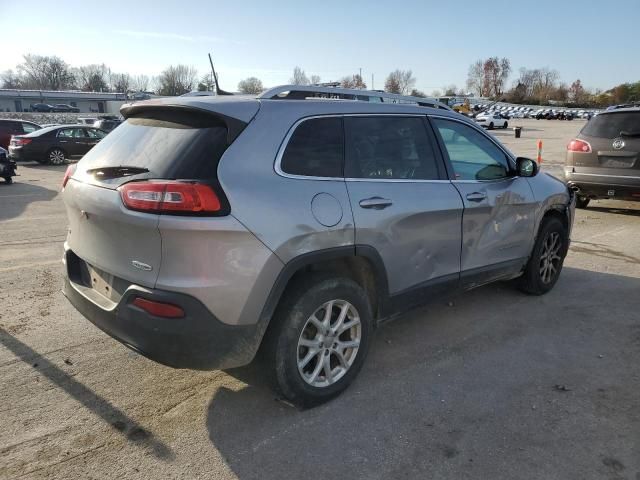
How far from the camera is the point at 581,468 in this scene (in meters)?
2.60

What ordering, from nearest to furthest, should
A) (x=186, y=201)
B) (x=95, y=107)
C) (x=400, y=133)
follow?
(x=186, y=201)
(x=400, y=133)
(x=95, y=107)

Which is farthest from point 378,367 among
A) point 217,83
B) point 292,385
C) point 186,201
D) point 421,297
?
point 217,83

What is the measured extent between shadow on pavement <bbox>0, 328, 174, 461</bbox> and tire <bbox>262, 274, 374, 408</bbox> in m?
0.72

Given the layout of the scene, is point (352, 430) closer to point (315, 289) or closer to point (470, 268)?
point (315, 289)

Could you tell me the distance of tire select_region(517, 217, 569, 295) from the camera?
15.9 ft

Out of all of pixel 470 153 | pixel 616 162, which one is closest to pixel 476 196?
pixel 470 153

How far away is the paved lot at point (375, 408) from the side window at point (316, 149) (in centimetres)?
144

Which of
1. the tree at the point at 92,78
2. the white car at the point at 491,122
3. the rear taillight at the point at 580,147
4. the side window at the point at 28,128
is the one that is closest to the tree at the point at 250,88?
the rear taillight at the point at 580,147

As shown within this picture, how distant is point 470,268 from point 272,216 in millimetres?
2050

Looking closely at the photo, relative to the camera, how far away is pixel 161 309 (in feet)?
8.32

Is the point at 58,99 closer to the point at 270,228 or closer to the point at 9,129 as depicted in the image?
the point at 9,129

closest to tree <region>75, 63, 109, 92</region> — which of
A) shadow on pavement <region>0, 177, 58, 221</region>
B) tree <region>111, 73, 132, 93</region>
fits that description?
tree <region>111, 73, 132, 93</region>

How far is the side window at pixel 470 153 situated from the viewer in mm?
3945

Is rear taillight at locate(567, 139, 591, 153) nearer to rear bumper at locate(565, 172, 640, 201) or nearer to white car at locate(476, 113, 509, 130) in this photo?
rear bumper at locate(565, 172, 640, 201)
